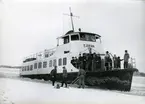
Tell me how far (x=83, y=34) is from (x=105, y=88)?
0.44 meters

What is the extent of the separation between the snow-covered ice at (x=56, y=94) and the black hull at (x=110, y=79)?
0.12ft

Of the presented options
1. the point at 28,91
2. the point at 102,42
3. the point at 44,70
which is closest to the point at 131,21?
the point at 102,42

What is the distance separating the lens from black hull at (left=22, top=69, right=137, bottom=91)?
1992 mm

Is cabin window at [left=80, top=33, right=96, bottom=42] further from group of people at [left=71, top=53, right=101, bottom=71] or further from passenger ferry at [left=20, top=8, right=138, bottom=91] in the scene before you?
group of people at [left=71, top=53, right=101, bottom=71]

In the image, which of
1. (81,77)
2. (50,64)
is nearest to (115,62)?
(81,77)

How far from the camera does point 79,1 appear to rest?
2.04 m

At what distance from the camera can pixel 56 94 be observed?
1.97 metres

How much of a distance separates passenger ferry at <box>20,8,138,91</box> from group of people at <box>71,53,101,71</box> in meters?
0.02

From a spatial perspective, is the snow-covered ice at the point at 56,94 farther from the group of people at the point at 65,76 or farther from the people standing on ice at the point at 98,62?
the people standing on ice at the point at 98,62

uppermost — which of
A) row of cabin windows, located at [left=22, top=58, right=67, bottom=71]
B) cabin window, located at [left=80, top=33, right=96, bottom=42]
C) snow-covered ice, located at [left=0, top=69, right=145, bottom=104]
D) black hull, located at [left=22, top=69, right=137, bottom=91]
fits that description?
cabin window, located at [left=80, top=33, right=96, bottom=42]

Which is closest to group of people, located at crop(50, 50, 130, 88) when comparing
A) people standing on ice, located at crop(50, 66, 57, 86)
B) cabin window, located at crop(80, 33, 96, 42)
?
people standing on ice, located at crop(50, 66, 57, 86)

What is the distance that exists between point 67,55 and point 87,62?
0.16 metres

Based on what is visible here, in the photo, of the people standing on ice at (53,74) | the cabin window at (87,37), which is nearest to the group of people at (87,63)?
the people standing on ice at (53,74)

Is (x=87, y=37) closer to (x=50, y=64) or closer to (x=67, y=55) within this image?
(x=67, y=55)
